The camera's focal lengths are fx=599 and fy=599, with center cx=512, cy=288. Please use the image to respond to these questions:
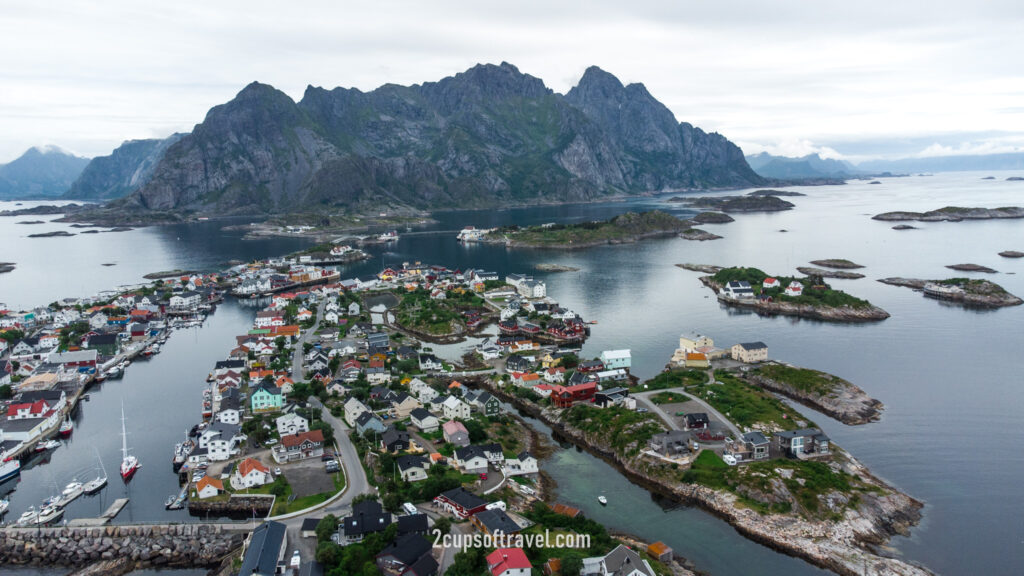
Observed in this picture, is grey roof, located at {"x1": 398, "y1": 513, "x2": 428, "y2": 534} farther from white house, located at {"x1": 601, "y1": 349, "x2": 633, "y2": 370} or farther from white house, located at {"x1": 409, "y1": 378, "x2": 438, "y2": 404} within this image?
white house, located at {"x1": 601, "y1": 349, "x2": 633, "y2": 370}

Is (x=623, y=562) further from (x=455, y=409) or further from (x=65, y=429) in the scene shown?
(x=65, y=429)

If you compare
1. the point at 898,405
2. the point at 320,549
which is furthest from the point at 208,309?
the point at 898,405

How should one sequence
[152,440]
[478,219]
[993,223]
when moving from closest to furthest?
[152,440] → [993,223] → [478,219]

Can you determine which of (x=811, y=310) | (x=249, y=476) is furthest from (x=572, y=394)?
(x=811, y=310)

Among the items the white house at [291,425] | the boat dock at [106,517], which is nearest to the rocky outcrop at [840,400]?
the white house at [291,425]

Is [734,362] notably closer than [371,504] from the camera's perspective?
No

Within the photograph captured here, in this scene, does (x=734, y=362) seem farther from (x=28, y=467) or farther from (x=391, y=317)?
(x=28, y=467)

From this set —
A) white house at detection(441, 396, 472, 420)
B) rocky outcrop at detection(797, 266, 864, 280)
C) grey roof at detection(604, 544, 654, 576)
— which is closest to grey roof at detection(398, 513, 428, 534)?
grey roof at detection(604, 544, 654, 576)
